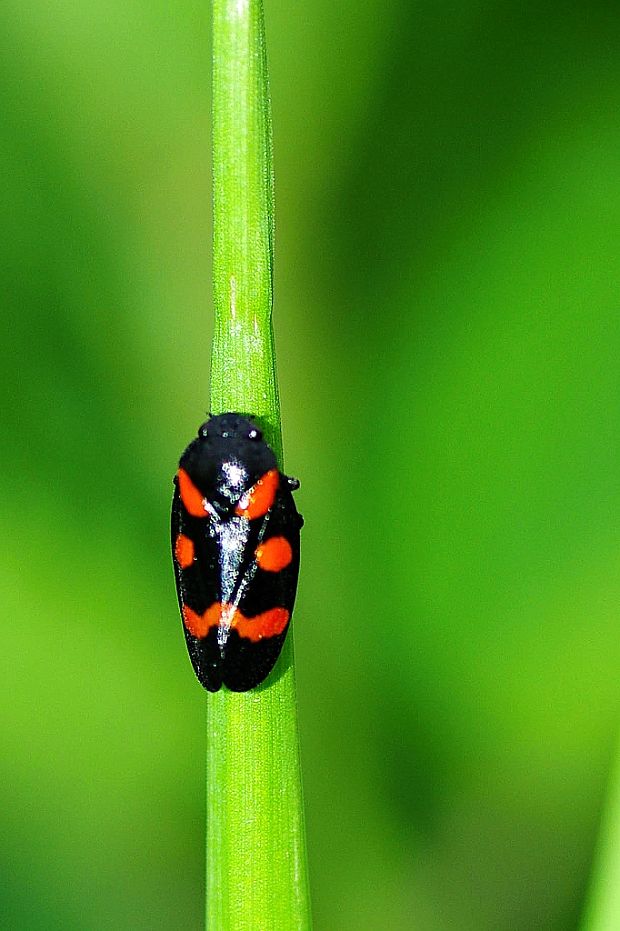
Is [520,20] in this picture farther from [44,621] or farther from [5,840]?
[5,840]

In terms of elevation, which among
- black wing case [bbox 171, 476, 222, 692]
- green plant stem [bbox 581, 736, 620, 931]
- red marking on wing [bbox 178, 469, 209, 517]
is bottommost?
green plant stem [bbox 581, 736, 620, 931]

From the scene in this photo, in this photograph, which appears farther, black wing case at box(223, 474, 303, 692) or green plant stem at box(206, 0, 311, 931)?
black wing case at box(223, 474, 303, 692)

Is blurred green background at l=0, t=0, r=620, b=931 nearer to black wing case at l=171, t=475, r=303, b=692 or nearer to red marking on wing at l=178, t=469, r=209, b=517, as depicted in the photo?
red marking on wing at l=178, t=469, r=209, b=517

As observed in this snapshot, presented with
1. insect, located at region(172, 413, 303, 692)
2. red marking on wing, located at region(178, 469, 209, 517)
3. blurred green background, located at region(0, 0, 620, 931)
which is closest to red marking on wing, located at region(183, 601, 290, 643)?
insect, located at region(172, 413, 303, 692)

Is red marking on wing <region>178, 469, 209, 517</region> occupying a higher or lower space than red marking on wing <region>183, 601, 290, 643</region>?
higher

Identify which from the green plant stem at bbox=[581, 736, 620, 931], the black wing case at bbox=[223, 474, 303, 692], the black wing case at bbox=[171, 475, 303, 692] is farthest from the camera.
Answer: the black wing case at bbox=[171, 475, 303, 692]

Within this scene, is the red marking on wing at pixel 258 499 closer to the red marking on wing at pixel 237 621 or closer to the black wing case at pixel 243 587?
the black wing case at pixel 243 587

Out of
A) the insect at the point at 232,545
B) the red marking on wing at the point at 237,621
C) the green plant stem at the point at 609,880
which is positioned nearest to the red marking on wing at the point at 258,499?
the insect at the point at 232,545
